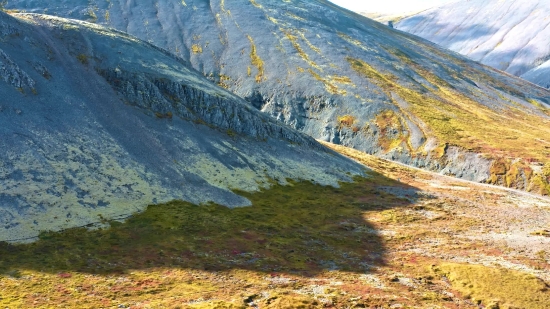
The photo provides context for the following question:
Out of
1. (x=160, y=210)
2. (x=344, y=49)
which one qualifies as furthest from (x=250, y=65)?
(x=160, y=210)

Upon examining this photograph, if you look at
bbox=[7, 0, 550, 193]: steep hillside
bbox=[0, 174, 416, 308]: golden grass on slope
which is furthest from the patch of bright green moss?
bbox=[0, 174, 416, 308]: golden grass on slope

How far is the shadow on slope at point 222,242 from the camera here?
4584 centimetres

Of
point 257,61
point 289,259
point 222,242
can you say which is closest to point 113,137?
point 222,242

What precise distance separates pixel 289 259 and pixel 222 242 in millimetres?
9011

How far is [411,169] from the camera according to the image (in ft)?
389

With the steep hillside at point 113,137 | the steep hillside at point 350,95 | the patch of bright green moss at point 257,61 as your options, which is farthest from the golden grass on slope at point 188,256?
the patch of bright green moss at point 257,61

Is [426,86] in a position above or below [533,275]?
above

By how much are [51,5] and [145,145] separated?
14274cm

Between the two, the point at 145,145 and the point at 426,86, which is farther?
the point at 426,86

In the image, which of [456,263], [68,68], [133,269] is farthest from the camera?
[68,68]

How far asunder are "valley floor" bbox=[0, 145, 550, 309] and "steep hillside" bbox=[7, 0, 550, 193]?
46238mm

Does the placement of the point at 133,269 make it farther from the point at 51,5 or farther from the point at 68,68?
the point at 51,5

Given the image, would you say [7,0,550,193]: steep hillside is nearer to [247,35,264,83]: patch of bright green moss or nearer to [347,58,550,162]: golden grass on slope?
[247,35,264,83]: patch of bright green moss

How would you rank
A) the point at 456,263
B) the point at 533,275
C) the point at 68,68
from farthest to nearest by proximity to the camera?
the point at 68,68
the point at 456,263
the point at 533,275
